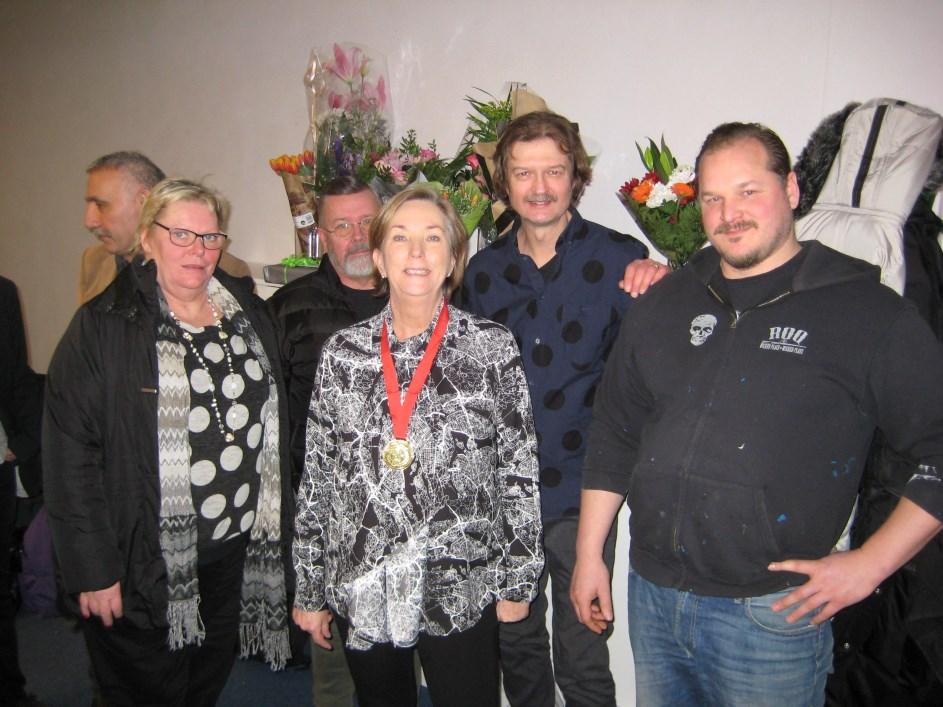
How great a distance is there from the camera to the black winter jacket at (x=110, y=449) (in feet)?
5.49

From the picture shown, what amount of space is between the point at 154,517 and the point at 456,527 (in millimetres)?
834

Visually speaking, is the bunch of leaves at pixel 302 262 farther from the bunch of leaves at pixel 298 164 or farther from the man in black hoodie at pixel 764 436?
the man in black hoodie at pixel 764 436

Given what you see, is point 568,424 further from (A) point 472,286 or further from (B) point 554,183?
(B) point 554,183

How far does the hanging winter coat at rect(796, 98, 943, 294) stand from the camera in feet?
5.23

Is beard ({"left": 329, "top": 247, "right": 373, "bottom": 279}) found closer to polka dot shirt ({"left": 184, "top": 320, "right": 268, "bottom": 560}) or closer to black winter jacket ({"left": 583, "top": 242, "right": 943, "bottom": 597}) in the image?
polka dot shirt ({"left": 184, "top": 320, "right": 268, "bottom": 560})

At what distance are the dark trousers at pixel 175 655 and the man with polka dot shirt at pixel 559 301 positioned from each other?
97 cm

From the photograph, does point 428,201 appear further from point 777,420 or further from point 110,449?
point 110,449

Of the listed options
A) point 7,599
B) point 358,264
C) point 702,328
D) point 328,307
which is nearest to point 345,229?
point 358,264

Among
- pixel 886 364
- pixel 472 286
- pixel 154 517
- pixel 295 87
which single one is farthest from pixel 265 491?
pixel 295 87

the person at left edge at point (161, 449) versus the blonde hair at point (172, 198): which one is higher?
the blonde hair at point (172, 198)

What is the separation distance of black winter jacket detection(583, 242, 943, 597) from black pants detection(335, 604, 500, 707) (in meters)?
0.46

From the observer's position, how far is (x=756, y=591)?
140cm

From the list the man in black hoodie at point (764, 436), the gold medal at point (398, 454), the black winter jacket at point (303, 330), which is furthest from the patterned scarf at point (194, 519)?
the man in black hoodie at point (764, 436)

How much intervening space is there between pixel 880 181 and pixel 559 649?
1604 mm
